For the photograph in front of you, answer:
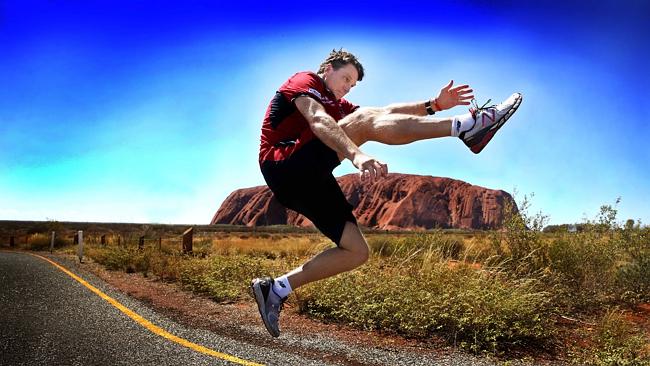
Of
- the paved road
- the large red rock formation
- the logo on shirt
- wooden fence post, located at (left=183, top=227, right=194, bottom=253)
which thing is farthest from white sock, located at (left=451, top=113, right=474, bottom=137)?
the large red rock formation

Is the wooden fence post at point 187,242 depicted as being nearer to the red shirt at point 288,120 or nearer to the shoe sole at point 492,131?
the red shirt at point 288,120

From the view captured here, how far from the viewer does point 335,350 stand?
5.56 meters

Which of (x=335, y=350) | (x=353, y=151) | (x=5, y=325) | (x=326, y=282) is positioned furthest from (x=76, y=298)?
(x=353, y=151)

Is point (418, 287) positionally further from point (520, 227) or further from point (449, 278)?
point (520, 227)

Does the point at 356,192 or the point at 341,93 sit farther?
the point at 356,192

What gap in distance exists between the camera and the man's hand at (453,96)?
11.3 feet

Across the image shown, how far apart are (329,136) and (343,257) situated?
913mm

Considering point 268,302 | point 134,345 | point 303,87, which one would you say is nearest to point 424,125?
point 303,87

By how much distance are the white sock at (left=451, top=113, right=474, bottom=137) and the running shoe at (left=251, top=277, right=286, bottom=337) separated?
1588 millimetres

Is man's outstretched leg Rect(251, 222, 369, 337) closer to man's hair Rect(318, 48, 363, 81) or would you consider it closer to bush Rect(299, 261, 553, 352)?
man's hair Rect(318, 48, 363, 81)

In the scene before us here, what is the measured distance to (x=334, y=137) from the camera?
2566mm

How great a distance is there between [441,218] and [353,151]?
400ft

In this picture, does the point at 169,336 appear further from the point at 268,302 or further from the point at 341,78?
the point at 341,78

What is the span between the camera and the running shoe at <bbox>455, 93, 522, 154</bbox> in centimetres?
291
